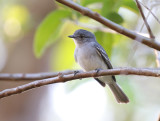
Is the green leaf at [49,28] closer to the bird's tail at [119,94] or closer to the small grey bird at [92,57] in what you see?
the small grey bird at [92,57]

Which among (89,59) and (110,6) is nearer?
(110,6)

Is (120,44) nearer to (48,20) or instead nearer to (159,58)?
(48,20)

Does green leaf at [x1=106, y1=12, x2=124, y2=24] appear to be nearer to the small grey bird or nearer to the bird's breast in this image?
the small grey bird

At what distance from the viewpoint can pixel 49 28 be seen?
3.72 meters

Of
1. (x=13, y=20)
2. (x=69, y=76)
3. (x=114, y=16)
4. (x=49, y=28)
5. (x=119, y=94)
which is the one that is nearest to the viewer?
(x=69, y=76)

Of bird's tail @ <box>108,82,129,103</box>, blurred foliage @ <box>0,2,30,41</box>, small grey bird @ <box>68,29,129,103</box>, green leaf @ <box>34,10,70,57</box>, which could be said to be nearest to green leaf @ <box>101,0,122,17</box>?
green leaf @ <box>34,10,70,57</box>

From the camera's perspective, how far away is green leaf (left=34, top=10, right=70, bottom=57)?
366 centimetres

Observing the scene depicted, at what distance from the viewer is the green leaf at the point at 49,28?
3.66 metres

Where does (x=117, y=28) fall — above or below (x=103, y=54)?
below

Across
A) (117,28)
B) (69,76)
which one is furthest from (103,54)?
(117,28)

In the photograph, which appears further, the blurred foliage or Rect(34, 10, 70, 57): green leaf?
the blurred foliage

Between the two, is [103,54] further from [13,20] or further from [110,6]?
[13,20]

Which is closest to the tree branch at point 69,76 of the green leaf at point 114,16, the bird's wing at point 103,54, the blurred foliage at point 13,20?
the green leaf at point 114,16

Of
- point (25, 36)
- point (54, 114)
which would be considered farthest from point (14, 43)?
point (54, 114)
